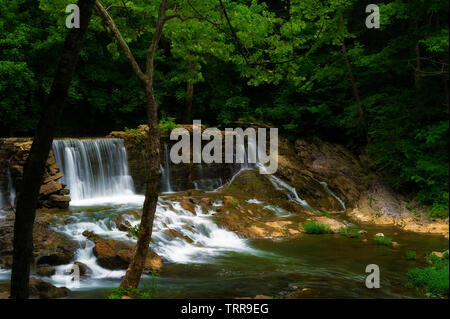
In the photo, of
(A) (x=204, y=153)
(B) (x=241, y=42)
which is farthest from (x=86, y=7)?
(A) (x=204, y=153)

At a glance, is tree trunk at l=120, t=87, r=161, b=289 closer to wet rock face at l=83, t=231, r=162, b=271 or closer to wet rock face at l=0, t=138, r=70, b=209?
wet rock face at l=83, t=231, r=162, b=271

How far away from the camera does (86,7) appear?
181 inches

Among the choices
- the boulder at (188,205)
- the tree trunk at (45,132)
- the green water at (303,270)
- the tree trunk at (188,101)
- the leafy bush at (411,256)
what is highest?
the tree trunk at (188,101)

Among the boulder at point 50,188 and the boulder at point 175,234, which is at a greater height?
the boulder at point 50,188

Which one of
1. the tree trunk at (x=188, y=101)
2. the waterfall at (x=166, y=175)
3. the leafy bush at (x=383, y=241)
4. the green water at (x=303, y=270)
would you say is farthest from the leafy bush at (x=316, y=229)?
the tree trunk at (x=188, y=101)

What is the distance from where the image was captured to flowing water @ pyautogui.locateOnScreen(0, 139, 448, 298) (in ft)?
25.2

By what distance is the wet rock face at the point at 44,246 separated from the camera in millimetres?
8992

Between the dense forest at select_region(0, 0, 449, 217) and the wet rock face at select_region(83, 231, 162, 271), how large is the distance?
4.17 meters

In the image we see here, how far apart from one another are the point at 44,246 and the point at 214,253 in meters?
4.16

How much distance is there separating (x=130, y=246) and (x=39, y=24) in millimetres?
16453

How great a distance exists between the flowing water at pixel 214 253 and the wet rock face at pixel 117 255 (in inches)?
6.5

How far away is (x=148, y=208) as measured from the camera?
610 cm

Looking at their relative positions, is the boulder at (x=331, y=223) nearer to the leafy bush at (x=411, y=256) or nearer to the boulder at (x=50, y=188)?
the leafy bush at (x=411, y=256)
